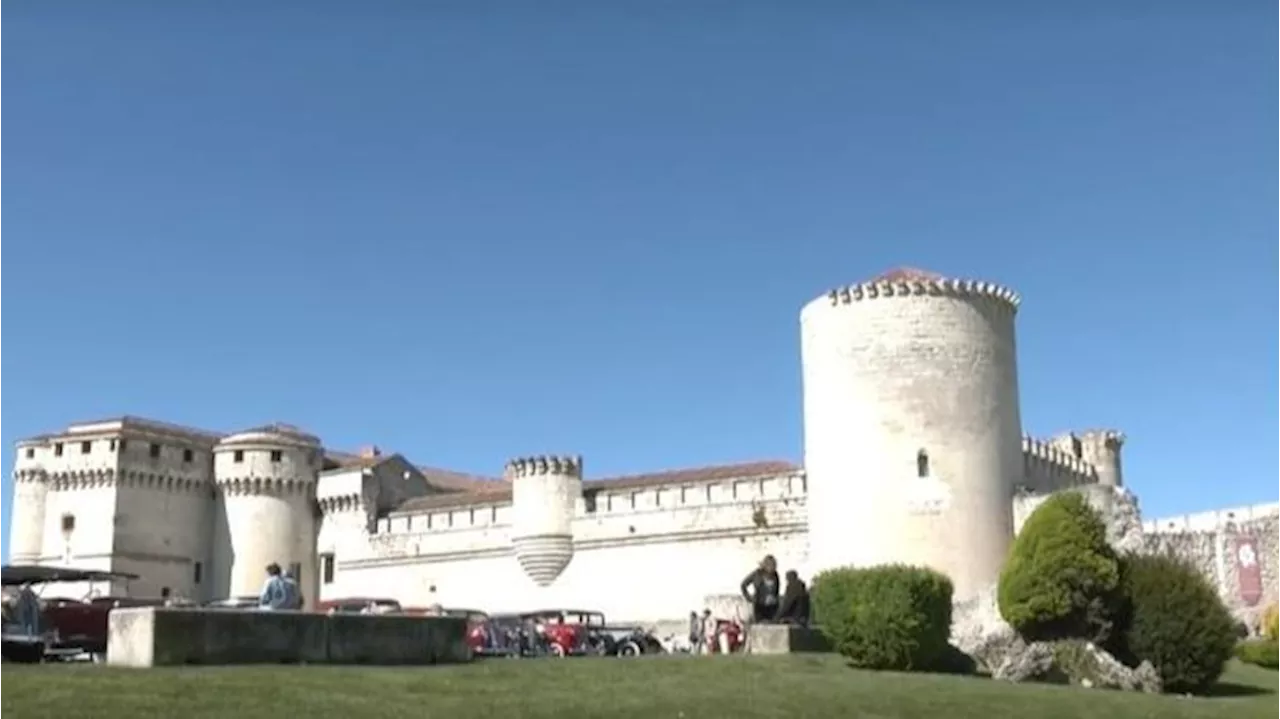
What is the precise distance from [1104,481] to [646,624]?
15423 millimetres

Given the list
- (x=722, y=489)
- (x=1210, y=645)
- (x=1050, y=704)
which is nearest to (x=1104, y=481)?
(x=722, y=489)

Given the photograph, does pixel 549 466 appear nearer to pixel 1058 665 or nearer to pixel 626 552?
pixel 626 552

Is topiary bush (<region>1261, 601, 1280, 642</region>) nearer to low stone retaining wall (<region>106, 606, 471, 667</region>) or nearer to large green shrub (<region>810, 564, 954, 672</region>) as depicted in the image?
large green shrub (<region>810, 564, 954, 672</region>)

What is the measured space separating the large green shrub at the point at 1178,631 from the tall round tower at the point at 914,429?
1046cm

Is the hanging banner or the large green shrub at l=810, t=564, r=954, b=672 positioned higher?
the hanging banner

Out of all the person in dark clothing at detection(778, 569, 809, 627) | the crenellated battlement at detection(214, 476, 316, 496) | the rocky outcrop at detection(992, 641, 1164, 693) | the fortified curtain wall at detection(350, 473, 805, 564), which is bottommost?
the rocky outcrop at detection(992, 641, 1164, 693)

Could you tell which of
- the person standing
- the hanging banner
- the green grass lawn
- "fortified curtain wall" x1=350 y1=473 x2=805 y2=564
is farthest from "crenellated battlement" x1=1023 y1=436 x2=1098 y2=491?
the green grass lawn

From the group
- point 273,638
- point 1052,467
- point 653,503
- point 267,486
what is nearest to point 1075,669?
point 273,638

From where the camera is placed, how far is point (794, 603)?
23609 mm

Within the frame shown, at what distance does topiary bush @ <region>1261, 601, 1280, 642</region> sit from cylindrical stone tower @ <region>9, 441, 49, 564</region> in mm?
44471

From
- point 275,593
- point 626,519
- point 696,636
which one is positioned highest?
point 626,519

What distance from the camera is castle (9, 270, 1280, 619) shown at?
1321 inches

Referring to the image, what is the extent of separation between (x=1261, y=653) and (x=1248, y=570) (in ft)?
30.9

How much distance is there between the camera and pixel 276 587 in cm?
1938
